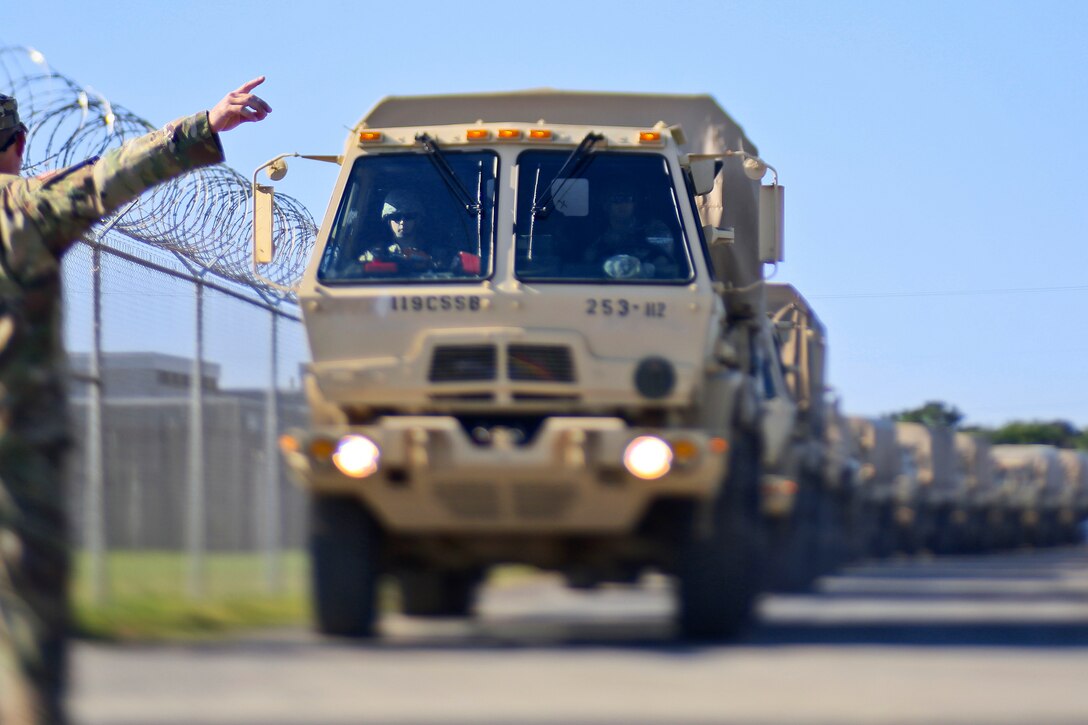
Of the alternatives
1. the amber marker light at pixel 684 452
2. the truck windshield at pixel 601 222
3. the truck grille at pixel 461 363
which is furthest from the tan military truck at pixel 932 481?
the amber marker light at pixel 684 452

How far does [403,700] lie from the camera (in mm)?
7293

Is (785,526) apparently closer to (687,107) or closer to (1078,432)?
(687,107)

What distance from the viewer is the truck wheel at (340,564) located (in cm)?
963

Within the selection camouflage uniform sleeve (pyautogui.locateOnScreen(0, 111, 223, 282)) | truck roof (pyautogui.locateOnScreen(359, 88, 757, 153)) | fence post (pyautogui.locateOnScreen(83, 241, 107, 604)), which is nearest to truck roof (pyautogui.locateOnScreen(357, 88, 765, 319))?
truck roof (pyautogui.locateOnScreen(359, 88, 757, 153))

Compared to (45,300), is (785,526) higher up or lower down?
lower down

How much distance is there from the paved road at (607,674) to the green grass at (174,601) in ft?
1.62

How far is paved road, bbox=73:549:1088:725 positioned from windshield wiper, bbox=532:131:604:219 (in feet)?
7.37

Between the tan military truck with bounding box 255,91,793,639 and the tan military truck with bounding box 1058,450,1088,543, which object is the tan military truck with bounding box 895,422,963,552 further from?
the tan military truck with bounding box 255,91,793,639

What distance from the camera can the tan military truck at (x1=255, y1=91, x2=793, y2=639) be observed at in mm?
9422

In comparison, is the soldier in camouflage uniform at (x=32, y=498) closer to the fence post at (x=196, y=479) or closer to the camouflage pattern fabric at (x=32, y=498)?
the camouflage pattern fabric at (x=32, y=498)

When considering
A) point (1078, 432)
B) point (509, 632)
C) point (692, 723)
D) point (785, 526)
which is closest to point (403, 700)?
point (692, 723)

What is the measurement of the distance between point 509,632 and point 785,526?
635cm

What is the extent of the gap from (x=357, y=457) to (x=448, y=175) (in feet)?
6.11

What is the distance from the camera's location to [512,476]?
934 centimetres
